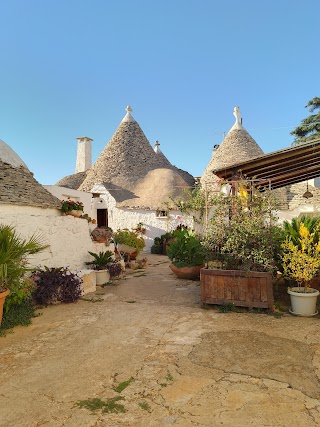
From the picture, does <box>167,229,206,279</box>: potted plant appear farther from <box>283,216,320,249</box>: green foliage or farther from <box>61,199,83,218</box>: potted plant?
<box>61,199,83,218</box>: potted plant

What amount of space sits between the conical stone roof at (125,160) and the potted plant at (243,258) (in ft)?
59.8

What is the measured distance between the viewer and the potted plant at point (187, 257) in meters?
8.90

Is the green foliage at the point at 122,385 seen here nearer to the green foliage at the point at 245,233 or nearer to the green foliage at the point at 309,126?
the green foliage at the point at 245,233

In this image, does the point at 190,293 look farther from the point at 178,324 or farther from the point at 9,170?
the point at 9,170

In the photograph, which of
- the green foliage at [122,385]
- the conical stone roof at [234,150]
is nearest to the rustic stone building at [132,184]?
the conical stone roof at [234,150]

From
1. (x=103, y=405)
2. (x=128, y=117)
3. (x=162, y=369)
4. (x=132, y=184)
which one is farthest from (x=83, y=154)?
(x=103, y=405)

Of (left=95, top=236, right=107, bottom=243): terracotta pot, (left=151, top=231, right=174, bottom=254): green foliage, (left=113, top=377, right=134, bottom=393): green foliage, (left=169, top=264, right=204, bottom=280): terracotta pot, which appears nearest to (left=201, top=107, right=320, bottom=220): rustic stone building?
(left=151, top=231, right=174, bottom=254): green foliage

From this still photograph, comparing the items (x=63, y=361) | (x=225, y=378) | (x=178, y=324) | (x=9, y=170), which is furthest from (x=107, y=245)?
(x=225, y=378)

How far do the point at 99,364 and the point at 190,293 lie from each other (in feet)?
12.9

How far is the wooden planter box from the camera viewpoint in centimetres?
550

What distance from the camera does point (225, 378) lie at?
3.19 m

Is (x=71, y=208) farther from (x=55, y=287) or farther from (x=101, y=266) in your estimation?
(x=55, y=287)

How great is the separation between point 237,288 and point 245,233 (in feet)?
3.31

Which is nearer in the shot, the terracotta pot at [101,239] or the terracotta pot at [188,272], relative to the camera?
the terracotta pot at [188,272]
